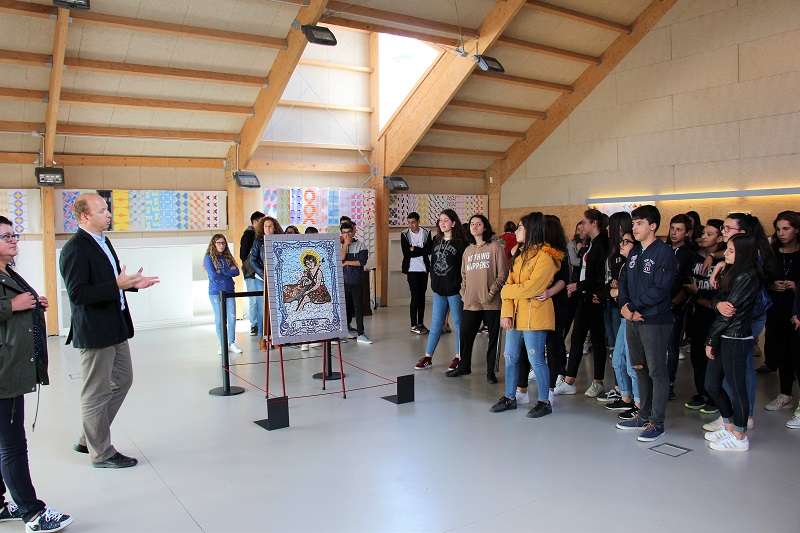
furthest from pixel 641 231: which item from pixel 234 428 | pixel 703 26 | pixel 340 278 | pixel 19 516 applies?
pixel 703 26

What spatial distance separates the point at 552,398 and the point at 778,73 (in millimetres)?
5734

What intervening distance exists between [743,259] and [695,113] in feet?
19.3

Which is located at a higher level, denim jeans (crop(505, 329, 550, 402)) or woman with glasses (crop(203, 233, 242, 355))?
woman with glasses (crop(203, 233, 242, 355))

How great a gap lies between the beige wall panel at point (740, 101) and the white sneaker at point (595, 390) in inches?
197

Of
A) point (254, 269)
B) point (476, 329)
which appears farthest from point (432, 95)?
point (476, 329)

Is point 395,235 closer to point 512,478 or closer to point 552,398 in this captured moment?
point 552,398

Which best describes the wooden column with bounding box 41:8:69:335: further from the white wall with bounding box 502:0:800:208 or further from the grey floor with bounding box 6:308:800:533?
the white wall with bounding box 502:0:800:208

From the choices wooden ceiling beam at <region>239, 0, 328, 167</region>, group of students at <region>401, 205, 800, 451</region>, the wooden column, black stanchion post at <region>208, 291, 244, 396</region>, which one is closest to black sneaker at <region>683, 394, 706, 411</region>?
group of students at <region>401, 205, 800, 451</region>

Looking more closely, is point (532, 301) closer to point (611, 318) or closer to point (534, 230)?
point (534, 230)

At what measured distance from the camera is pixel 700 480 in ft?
11.8

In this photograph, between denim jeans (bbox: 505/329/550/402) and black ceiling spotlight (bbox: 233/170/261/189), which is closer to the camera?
denim jeans (bbox: 505/329/550/402)

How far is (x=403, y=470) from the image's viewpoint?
12.5 feet

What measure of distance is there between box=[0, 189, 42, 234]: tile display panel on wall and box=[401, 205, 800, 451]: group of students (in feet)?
17.6

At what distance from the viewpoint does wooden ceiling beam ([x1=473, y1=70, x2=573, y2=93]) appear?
9.41m
